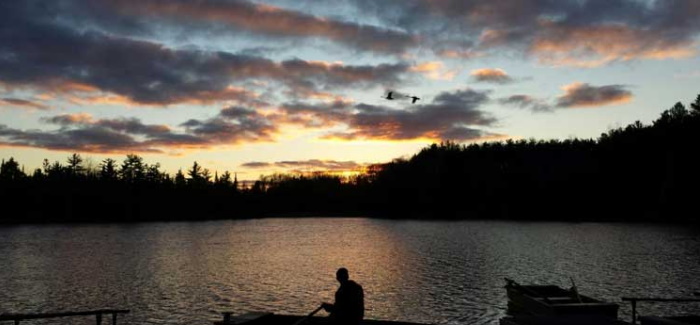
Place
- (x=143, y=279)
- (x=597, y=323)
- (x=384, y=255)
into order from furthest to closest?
1. (x=384, y=255)
2. (x=143, y=279)
3. (x=597, y=323)

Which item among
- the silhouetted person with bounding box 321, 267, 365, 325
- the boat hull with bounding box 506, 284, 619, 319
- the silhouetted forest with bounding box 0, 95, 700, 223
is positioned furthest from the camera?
the silhouetted forest with bounding box 0, 95, 700, 223

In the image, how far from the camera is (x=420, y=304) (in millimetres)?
33125

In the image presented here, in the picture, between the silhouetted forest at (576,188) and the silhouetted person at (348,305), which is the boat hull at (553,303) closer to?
the silhouetted person at (348,305)

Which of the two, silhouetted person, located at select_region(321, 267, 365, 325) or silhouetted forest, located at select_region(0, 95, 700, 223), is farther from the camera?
silhouetted forest, located at select_region(0, 95, 700, 223)

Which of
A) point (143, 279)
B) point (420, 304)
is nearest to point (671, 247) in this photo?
point (420, 304)

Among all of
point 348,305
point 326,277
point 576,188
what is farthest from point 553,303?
point 576,188

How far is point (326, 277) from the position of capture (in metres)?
46.3

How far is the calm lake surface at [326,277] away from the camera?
32562 millimetres

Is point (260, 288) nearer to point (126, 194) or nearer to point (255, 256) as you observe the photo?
point (255, 256)

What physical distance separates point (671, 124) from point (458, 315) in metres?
144

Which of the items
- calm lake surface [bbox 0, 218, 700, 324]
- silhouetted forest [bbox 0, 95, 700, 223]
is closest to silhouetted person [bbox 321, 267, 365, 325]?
calm lake surface [bbox 0, 218, 700, 324]

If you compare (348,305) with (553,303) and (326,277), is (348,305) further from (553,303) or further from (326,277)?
(326,277)

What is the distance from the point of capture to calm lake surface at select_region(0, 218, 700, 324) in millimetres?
32562

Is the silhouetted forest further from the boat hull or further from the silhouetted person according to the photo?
the silhouetted person
